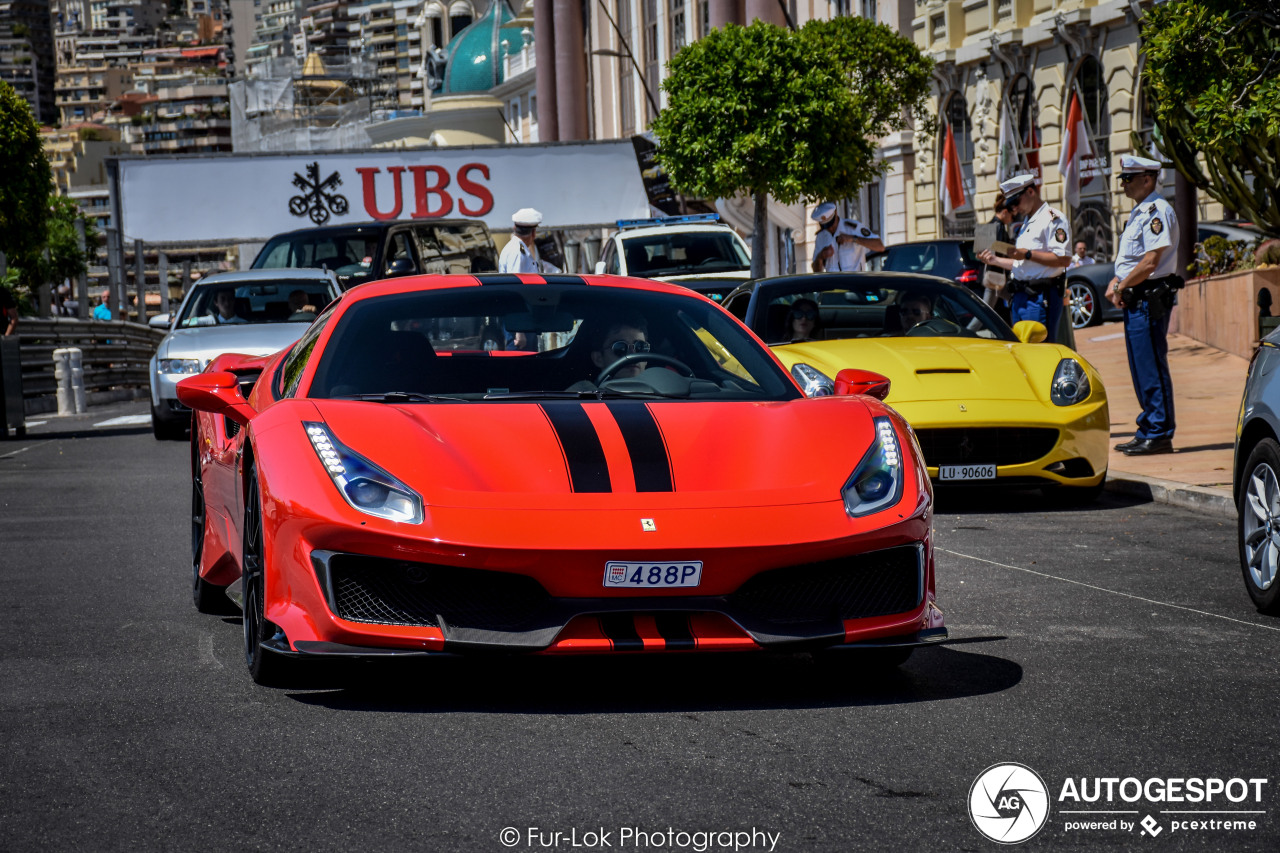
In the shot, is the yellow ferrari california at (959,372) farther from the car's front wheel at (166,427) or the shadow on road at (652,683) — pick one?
the car's front wheel at (166,427)

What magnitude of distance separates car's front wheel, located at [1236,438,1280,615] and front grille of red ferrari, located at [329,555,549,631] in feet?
9.83

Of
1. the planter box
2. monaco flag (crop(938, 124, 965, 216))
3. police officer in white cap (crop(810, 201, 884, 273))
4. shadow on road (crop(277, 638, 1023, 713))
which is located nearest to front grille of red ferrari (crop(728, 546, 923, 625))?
shadow on road (crop(277, 638, 1023, 713))

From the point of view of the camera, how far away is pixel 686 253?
22.1 metres

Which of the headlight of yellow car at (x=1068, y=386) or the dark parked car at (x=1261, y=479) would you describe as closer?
the dark parked car at (x=1261, y=479)

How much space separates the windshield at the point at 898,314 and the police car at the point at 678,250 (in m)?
10.0

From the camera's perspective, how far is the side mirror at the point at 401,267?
1877cm

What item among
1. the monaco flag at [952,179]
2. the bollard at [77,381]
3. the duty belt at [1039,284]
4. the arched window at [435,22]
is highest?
the arched window at [435,22]

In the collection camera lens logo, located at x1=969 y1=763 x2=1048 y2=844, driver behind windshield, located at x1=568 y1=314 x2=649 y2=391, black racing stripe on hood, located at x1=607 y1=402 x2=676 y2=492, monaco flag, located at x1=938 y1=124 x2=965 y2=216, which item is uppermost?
monaco flag, located at x1=938 y1=124 x2=965 y2=216

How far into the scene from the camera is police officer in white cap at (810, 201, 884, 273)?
51.1ft

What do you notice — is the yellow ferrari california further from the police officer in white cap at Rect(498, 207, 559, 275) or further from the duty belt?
the police officer in white cap at Rect(498, 207, 559, 275)

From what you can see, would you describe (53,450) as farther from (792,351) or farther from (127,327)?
(127,327)

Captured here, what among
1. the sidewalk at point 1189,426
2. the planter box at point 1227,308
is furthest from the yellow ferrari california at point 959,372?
the planter box at point 1227,308

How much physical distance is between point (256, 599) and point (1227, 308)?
1718cm

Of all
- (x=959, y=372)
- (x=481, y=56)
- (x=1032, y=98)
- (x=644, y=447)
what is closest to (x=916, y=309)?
(x=959, y=372)
